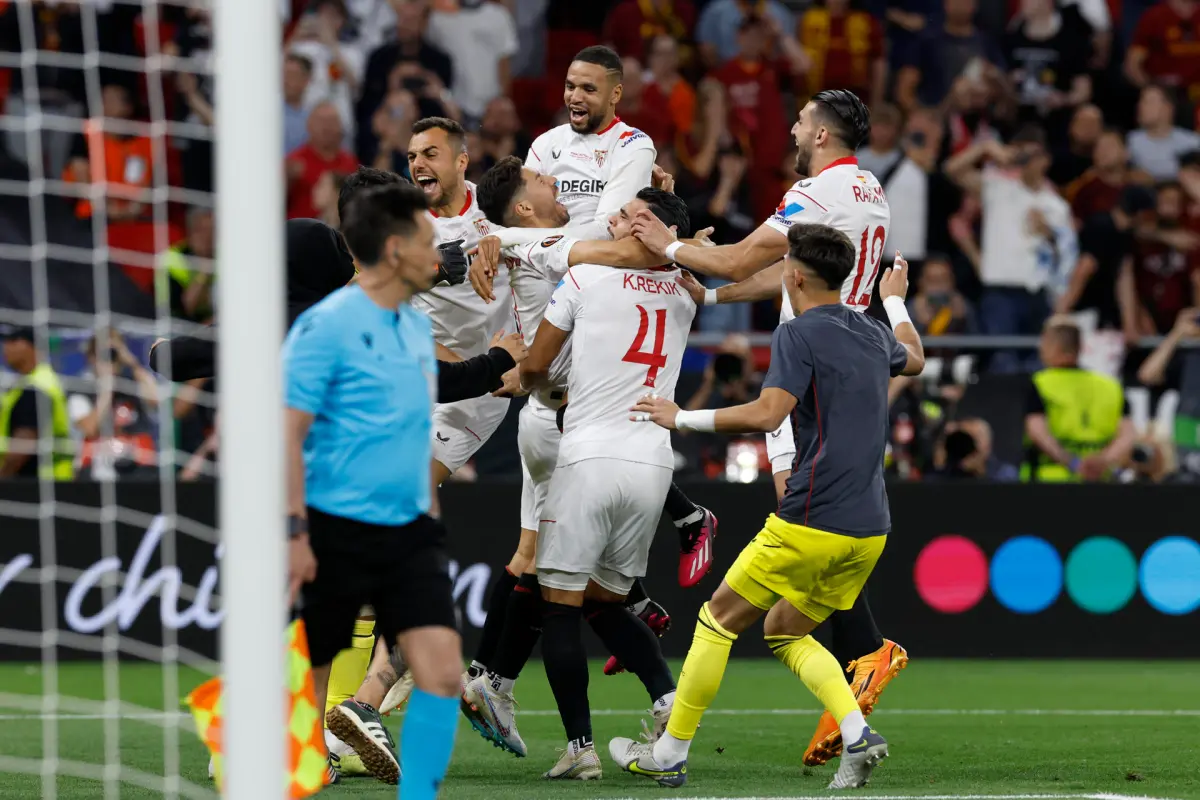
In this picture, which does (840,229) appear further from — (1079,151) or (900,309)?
(1079,151)

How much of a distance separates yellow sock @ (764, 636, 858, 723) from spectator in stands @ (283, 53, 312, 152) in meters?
8.97

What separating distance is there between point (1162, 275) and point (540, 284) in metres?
8.37

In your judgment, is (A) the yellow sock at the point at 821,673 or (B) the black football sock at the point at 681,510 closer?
(A) the yellow sock at the point at 821,673

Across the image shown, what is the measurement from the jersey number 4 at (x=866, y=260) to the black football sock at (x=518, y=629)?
189 centimetres

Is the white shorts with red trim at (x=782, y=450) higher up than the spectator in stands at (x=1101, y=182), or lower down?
lower down

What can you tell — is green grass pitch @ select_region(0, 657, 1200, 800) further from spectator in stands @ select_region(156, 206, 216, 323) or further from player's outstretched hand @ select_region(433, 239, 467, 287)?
spectator in stands @ select_region(156, 206, 216, 323)

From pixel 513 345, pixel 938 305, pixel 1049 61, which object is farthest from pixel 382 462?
pixel 1049 61

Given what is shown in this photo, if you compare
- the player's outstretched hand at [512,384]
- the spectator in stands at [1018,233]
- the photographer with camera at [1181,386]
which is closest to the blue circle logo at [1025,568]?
the photographer with camera at [1181,386]

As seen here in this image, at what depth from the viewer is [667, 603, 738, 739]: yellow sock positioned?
259 inches

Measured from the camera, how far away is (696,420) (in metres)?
6.63

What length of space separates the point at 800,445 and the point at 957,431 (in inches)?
230

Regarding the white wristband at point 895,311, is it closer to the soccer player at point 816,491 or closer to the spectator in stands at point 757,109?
the soccer player at point 816,491

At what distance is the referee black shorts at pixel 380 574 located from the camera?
5117mm

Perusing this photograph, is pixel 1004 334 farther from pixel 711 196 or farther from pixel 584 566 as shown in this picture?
pixel 584 566
